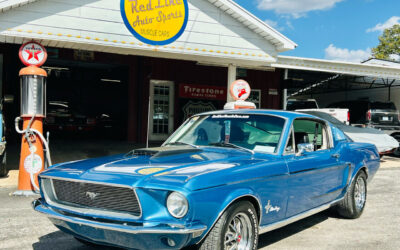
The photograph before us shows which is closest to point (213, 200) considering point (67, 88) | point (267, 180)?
point (267, 180)

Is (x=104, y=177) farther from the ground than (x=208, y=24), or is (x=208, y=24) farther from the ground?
(x=208, y=24)

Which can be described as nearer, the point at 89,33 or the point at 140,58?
the point at 89,33

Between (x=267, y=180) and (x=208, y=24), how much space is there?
299 inches

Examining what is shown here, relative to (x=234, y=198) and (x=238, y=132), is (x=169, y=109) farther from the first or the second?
(x=234, y=198)

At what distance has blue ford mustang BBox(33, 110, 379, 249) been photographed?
3148mm

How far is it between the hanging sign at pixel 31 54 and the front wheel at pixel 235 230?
5779 millimetres

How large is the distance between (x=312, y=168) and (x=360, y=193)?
189cm

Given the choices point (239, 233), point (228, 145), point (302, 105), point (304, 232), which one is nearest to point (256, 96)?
point (302, 105)

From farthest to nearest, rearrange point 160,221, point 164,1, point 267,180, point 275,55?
1. point 275,55
2. point 164,1
3. point 267,180
4. point 160,221

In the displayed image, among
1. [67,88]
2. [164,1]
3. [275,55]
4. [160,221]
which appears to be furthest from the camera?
[67,88]

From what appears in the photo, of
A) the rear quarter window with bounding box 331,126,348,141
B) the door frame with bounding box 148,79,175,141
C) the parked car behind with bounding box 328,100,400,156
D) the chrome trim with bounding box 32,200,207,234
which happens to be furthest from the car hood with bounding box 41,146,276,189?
the parked car behind with bounding box 328,100,400,156

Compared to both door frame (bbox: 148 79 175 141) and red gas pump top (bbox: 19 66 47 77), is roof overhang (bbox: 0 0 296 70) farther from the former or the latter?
door frame (bbox: 148 79 175 141)

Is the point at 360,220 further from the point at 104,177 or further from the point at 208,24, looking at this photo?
the point at 208,24

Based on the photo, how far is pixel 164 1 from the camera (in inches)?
397
